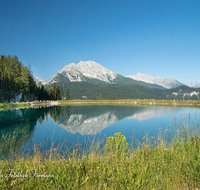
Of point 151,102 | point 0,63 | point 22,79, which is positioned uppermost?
point 0,63

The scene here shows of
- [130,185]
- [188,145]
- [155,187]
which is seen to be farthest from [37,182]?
[188,145]

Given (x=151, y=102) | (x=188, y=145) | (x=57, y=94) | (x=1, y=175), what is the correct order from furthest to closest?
(x=57, y=94)
(x=151, y=102)
(x=188, y=145)
(x=1, y=175)

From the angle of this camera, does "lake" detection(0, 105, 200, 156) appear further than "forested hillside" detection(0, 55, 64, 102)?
No

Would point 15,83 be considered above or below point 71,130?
above

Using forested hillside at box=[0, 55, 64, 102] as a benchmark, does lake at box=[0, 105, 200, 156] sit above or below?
below

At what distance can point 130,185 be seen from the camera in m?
3.79

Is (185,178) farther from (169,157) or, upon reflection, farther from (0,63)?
(0,63)

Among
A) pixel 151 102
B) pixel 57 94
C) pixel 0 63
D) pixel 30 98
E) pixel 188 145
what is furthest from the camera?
pixel 57 94

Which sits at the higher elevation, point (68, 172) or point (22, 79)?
point (22, 79)

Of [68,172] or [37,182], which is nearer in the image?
Result: [37,182]

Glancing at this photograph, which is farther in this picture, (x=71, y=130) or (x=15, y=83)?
(x=15, y=83)

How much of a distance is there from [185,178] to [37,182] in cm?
447

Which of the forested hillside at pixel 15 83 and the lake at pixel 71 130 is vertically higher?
the forested hillside at pixel 15 83

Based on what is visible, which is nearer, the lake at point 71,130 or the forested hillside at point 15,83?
the lake at point 71,130
